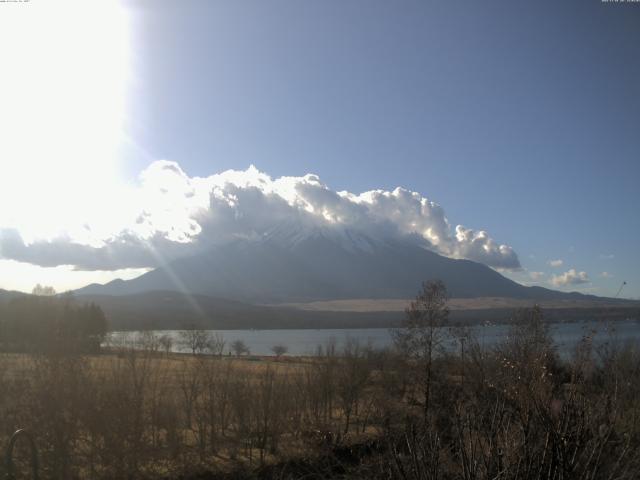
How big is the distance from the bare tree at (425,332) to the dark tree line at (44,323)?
18.7 meters

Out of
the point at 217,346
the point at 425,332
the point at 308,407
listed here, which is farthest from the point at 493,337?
the point at 217,346

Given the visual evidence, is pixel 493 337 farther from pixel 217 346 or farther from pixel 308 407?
pixel 217 346

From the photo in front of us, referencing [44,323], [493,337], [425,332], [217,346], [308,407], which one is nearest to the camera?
[308,407]

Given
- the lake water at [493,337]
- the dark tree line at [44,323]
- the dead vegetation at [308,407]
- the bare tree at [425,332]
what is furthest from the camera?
the bare tree at [425,332]

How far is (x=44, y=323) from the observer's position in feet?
116

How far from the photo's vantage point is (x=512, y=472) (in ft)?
21.0

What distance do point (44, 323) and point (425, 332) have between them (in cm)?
2464

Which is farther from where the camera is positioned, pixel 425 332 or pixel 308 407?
pixel 425 332

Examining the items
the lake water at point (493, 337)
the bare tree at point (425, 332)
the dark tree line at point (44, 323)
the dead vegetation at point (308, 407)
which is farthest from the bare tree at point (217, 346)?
the bare tree at point (425, 332)

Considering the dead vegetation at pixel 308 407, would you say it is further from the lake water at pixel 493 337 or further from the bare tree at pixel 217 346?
the bare tree at pixel 217 346

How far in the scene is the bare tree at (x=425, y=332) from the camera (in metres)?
34.4

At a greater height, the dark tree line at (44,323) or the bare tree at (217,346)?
the dark tree line at (44,323)

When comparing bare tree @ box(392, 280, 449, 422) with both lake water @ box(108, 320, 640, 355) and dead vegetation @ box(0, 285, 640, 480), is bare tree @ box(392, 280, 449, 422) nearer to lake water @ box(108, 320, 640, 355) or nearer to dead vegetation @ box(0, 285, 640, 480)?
dead vegetation @ box(0, 285, 640, 480)

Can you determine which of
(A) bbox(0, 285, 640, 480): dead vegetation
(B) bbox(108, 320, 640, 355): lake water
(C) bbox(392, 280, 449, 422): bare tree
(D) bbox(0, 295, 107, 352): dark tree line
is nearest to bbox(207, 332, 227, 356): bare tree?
(A) bbox(0, 285, 640, 480): dead vegetation
